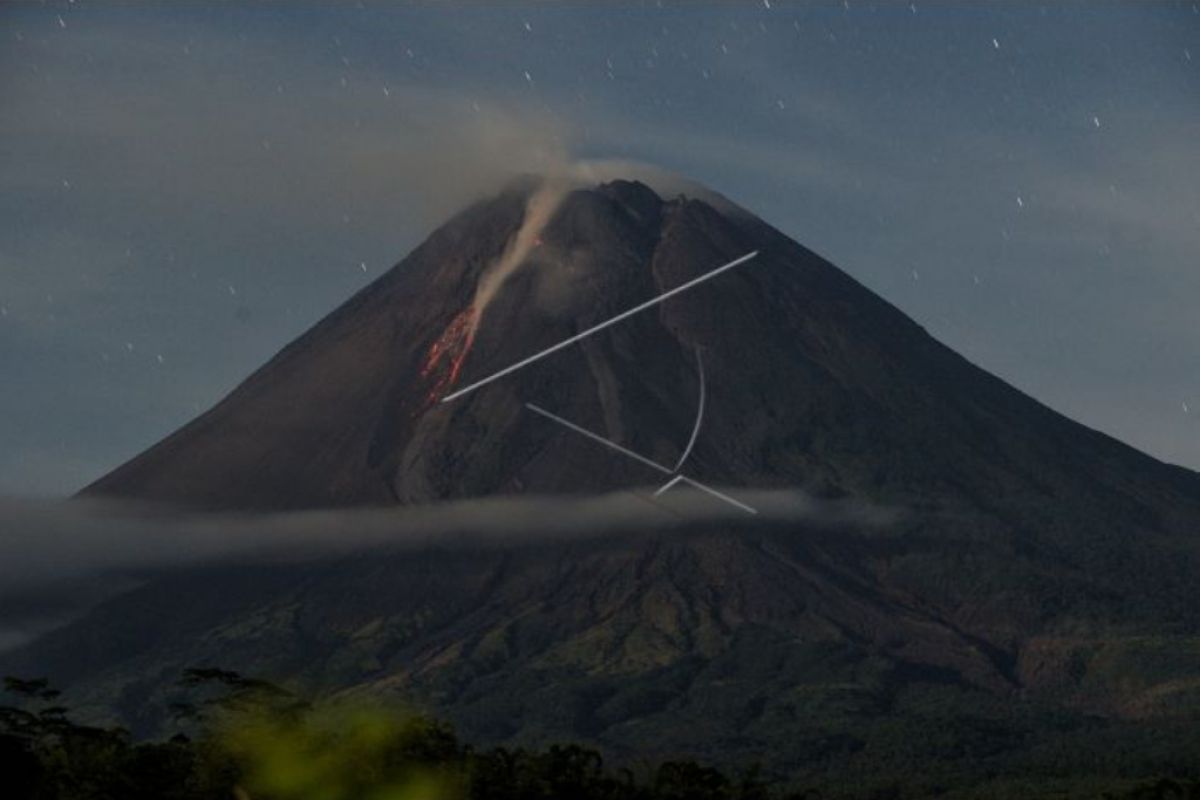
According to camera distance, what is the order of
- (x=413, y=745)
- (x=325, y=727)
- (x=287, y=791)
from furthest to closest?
(x=413, y=745) < (x=325, y=727) < (x=287, y=791)

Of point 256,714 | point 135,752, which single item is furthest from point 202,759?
point 135,752

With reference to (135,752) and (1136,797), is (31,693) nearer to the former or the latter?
(135,752)

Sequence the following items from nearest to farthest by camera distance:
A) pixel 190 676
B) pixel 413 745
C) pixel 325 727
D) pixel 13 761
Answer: pixel 13 761
pixel 325 727
pixel 190 676
pixel 413 745

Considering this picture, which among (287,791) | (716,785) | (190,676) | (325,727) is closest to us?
(287,791)

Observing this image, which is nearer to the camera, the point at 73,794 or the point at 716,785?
the point at 73,794

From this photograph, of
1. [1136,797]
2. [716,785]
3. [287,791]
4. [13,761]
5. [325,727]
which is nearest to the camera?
[287,791]

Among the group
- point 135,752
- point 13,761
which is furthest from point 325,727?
point 135,752

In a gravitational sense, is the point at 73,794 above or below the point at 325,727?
below

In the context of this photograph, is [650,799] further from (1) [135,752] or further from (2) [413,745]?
(1) [135,752]

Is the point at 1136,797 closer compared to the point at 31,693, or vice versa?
the point at 31,693
